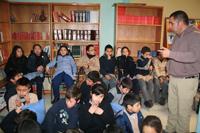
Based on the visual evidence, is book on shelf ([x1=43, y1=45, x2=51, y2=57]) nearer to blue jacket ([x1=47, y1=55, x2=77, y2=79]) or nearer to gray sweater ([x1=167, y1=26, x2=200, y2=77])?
blue jacket ([x1=47, y1=55, x2=77, y2=79])

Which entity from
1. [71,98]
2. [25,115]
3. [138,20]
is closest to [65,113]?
[71,98]

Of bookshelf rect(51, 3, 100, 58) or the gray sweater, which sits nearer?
the gray sweater

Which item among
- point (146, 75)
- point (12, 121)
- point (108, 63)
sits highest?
point (108, 63)

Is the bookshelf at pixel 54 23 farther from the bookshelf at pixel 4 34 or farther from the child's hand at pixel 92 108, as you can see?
the child's hand at pixel 92 108

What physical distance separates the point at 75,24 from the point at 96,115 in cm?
321

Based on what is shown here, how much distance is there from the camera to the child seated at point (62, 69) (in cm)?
453

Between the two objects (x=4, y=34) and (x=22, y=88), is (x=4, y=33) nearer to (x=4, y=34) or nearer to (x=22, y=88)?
(x=4, y=34)

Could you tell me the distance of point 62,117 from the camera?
8.28 ft

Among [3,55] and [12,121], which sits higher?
[3,55]

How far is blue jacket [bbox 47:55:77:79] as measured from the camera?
15.1ft

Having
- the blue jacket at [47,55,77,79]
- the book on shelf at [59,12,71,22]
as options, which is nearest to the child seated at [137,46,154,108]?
the blue jacket at [47,55,77,79]

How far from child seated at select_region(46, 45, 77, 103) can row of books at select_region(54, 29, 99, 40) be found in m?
0.59

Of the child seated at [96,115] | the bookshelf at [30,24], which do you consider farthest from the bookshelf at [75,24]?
the child seated at [96,115]

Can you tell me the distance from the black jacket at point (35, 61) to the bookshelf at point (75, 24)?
0.35 meters
